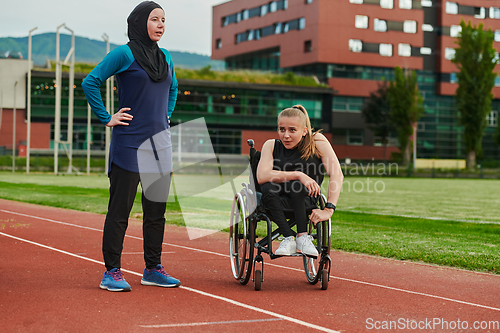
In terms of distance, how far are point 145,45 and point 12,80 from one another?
59.1 metres

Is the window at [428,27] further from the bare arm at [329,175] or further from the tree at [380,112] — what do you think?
the bare arm at [329,175]

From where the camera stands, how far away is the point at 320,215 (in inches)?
219

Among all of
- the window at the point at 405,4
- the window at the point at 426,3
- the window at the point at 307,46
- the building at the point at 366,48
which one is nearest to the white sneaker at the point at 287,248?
the building at the point at 366,48

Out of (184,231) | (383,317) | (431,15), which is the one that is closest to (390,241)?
(184,231)

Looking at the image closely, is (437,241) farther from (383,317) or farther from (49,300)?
(49,300)

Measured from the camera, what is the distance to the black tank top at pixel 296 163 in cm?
587

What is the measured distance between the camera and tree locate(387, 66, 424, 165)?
57844 mm

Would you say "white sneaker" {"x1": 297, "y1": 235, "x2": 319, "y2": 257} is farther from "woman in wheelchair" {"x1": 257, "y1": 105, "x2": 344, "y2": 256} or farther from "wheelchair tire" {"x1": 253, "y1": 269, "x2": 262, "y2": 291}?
"wheelchair tire" {"x1": 253, "y1": 269, "x2": 262, "y2": 291}

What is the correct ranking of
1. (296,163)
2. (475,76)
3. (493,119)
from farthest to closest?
1. (493,119)
2. (475,76)
3. (296,163)

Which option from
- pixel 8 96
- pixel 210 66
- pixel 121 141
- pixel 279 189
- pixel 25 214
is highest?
pixel 210 66

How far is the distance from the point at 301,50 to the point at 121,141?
61832 millimetres

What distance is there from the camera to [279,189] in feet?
18.8

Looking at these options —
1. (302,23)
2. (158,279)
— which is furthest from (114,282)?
(302,23)

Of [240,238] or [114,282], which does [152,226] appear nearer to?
[114,282]
